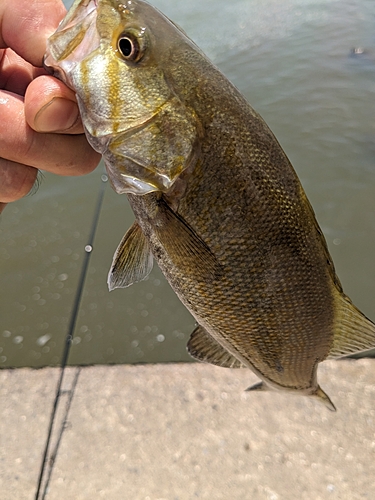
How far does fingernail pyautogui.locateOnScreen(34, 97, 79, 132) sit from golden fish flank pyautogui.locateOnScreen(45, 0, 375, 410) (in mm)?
76

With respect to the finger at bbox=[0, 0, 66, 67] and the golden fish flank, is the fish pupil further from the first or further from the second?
the finger at bbox=[0, 0, 66, 67]

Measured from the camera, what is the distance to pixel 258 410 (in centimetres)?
259

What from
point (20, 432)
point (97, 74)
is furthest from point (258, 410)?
point (97, 74)

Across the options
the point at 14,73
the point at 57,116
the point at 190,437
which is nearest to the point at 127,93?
the point at 57,116

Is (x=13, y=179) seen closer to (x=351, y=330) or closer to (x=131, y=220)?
(x=351, y=330)

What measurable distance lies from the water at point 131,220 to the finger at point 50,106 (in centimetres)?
243

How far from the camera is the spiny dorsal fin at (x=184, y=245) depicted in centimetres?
126

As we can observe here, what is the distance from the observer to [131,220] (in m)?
4.88

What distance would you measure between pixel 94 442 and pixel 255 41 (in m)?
9.63

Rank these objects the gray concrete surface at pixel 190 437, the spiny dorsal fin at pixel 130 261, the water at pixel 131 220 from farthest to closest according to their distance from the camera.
Answer: the water at pixel 131 220, the gray concrete surface at pixel 190 437, the spiny dorsal fin at pixel 130 261

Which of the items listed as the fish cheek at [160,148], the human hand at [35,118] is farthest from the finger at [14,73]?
the fish cheek at [160,148]

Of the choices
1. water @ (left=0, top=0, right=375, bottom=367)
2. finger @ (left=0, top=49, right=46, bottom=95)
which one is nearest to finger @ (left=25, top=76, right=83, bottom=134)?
finger @ (left=0, top=49, right=46, bottom=95)

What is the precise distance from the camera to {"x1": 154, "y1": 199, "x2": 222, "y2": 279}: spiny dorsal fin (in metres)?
1.26

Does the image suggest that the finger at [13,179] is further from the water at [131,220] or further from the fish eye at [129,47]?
the water at [131,220]
